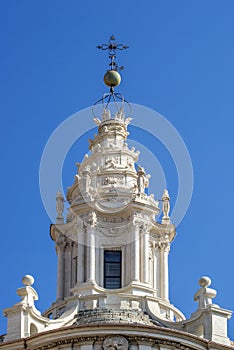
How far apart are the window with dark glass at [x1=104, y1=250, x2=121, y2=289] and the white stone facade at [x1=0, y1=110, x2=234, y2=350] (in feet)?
0.21

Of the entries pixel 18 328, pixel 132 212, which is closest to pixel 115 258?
pixel 132 212

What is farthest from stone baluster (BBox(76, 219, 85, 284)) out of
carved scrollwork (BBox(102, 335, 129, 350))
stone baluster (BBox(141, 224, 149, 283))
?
carved scrollwork (BBox(102, 335, 129, 350))

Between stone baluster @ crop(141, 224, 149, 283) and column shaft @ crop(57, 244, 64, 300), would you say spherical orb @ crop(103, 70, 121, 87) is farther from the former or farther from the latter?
column shaft @ crop(57, 244, 64, 300)

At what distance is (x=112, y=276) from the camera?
11075 cm

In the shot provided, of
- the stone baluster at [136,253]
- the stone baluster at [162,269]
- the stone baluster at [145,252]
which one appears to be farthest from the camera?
the stone baluster at [162,269]

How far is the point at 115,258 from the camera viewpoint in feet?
365

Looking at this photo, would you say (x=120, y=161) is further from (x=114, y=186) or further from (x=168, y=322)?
(x=168, y=322)

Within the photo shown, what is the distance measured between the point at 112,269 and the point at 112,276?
0.53 metres

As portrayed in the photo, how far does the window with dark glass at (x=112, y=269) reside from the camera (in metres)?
110

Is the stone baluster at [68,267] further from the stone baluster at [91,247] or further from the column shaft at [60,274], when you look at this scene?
the stone baluster at [91,247]

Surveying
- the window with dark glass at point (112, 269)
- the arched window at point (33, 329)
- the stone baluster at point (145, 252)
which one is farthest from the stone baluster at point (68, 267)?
the arched window at point (33, 329)

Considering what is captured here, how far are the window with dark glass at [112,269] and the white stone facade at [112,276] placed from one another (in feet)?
0.21

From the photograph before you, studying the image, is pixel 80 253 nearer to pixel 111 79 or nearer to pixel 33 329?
pixel 33 329

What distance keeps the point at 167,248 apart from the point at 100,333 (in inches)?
574
